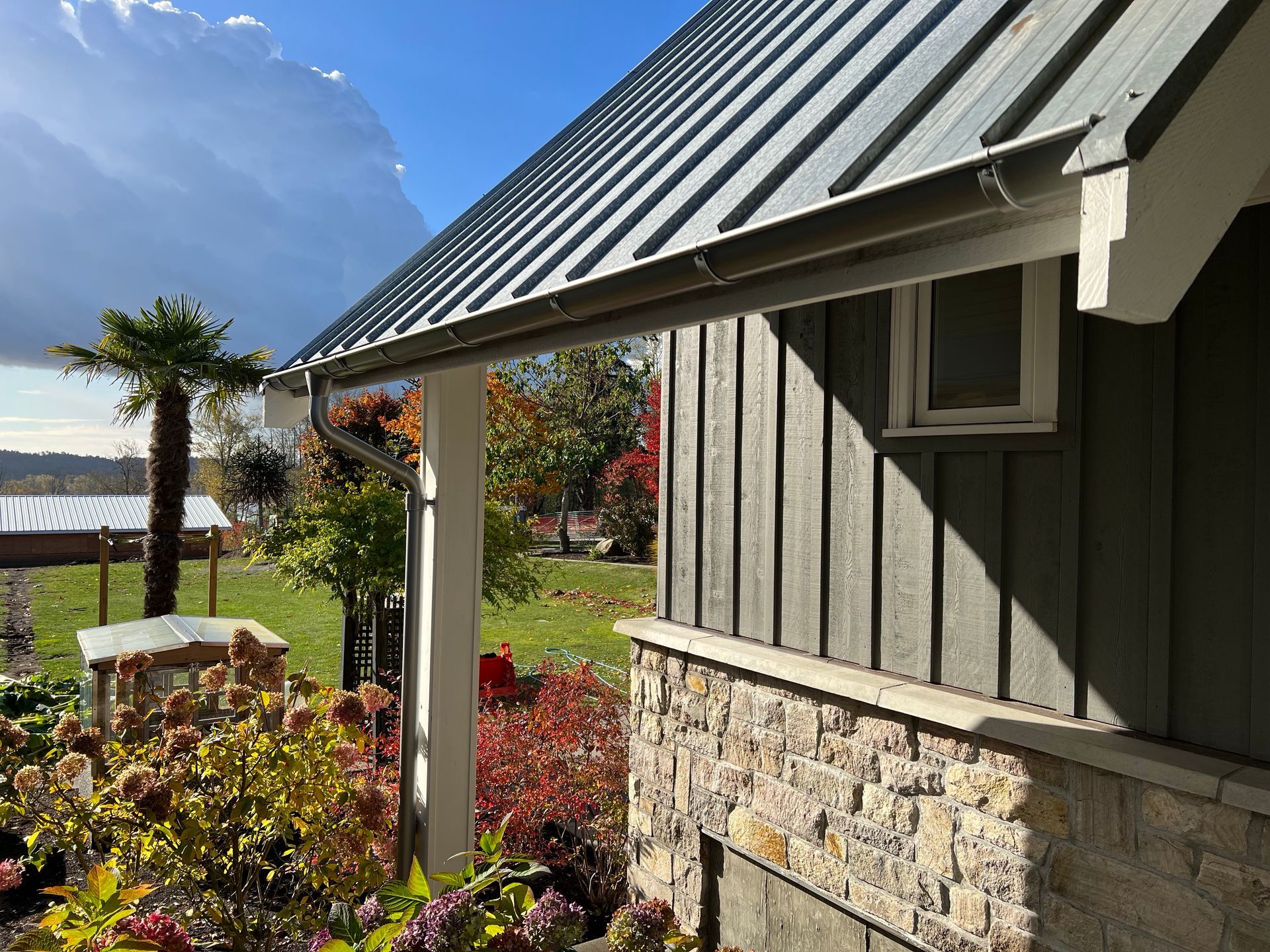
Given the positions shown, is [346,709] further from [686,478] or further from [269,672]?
[686,478]

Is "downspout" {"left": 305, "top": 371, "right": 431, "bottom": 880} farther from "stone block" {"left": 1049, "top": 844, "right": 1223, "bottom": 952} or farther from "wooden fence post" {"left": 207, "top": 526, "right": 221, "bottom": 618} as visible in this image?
"wooden fence post" {"left": 207, "top": 526, "right": 221, "bottom": 618}

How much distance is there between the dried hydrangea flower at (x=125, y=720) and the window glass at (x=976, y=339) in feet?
10.4

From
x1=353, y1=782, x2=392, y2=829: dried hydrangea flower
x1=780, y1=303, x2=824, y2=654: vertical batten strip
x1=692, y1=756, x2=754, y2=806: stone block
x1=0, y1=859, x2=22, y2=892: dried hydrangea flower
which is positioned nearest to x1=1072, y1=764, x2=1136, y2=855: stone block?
x1=780, y1=303, x2=824, y2=654: vertical batten strip

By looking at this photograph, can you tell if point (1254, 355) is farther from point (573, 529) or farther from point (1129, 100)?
point (573, 529)

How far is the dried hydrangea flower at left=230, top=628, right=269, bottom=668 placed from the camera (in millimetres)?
2977

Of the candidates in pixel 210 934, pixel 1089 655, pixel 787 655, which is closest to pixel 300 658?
pixel 210 934

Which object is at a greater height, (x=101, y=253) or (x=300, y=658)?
(x=101, y=253)

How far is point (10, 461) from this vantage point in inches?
1300

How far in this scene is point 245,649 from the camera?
118 inches

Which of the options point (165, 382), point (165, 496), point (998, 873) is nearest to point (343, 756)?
point (998, 873)

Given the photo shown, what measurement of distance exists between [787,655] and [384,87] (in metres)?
63.6

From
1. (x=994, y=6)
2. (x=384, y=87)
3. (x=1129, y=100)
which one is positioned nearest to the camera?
(x=1129, y=100)

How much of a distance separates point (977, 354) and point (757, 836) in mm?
1968

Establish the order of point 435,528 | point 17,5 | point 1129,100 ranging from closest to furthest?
1. point 1129,100
2. point 435,528
3. point 17,5
